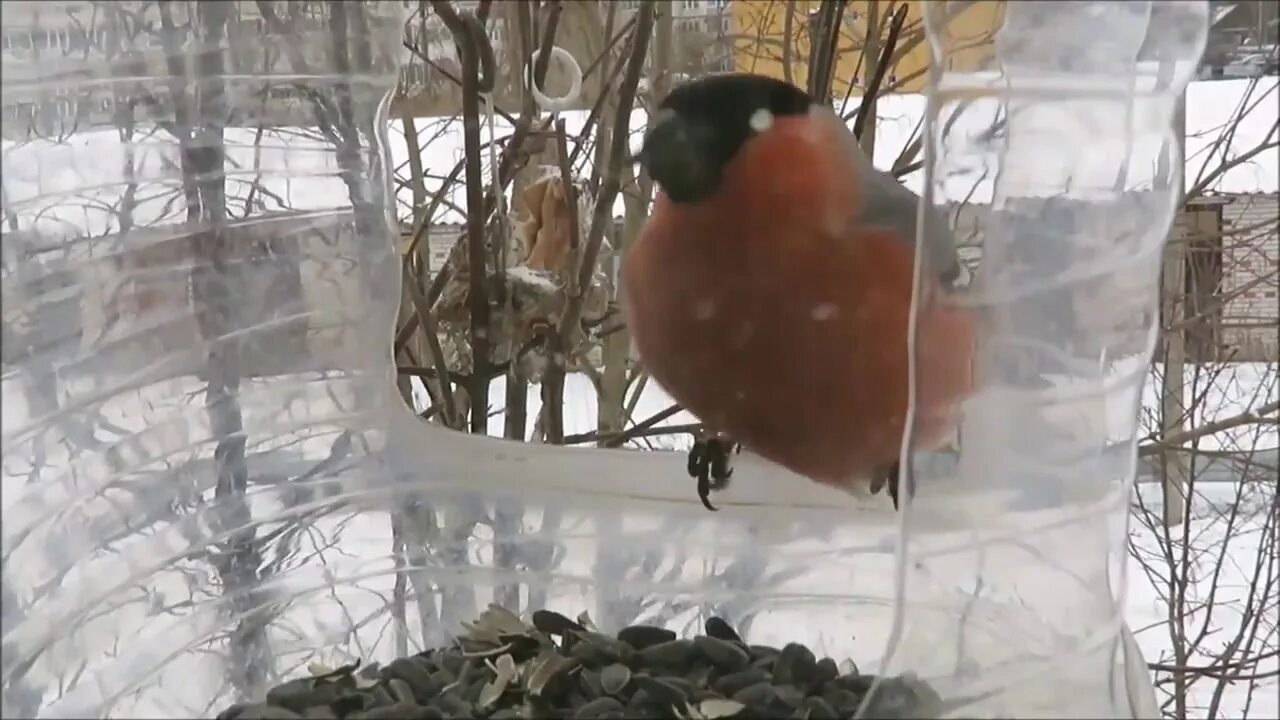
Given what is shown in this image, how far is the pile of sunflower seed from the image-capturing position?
68 cm

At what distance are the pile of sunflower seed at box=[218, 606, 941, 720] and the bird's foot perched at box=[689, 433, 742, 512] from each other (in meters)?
0.10

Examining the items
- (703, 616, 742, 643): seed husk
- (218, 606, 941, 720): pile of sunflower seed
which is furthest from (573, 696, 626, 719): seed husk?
(703, 616, 742, 643): seed husk

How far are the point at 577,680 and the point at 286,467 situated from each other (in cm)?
25

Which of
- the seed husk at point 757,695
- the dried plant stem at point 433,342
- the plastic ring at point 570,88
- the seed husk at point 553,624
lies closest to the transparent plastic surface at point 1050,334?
the seed husk at point 757,695

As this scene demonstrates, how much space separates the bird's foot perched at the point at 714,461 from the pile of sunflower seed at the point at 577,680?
0.10 meters

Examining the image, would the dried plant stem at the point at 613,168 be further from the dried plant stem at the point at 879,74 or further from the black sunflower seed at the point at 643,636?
the black sunflower seed at the point at 643,636

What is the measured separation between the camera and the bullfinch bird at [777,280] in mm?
741

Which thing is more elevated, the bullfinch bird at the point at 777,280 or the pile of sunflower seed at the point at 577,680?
the bullfinch bird at the point at 777,280

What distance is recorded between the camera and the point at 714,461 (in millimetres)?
847

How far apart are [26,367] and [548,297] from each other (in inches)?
18.8

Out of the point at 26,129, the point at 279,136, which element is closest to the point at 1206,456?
the point at 279,136

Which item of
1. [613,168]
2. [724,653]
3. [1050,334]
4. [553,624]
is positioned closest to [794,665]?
[724,653]

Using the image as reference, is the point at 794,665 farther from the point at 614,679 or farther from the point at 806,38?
the point at 806,38

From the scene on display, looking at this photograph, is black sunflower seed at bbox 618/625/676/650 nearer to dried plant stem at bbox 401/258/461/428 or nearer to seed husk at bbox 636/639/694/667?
seed husk at bbox 636/639/694/667
